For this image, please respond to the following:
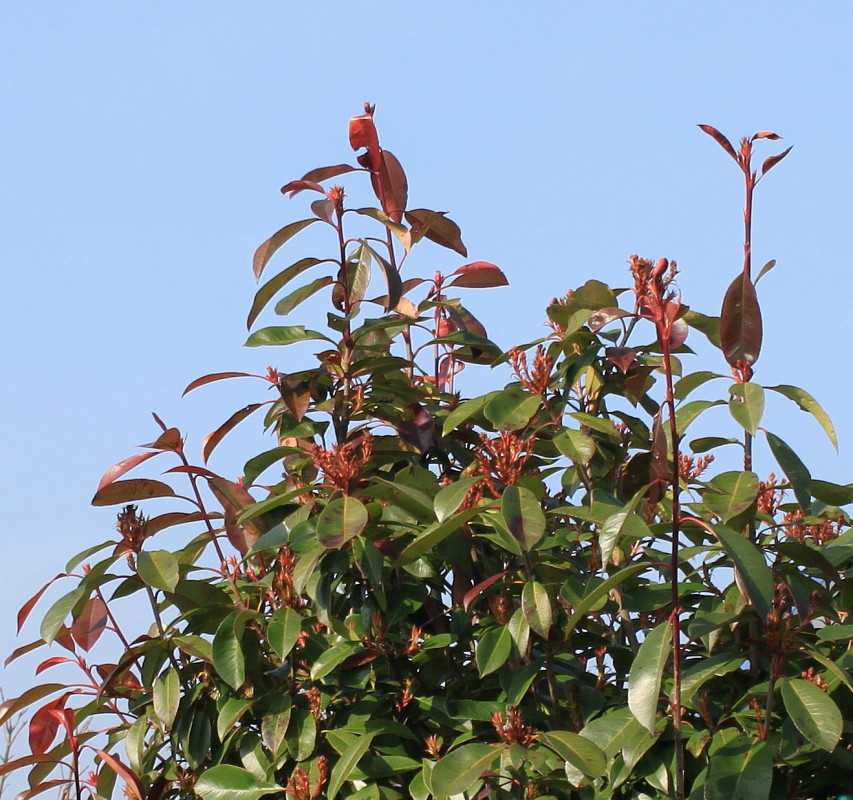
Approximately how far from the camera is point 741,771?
6.39ft

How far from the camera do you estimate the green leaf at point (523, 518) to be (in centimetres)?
201

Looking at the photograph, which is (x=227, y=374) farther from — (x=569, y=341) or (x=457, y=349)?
(x=569, y=341)

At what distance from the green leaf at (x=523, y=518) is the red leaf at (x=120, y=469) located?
0.94 m

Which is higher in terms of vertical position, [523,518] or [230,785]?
[523,518]

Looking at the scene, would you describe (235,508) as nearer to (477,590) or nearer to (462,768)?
(477,590)

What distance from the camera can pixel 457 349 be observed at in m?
2.86

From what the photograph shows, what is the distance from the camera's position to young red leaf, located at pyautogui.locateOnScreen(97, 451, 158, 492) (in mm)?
2490

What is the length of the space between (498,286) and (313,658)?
117 cm

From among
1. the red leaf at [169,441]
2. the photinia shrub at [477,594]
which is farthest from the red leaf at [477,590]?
the red leaf at [169,441]

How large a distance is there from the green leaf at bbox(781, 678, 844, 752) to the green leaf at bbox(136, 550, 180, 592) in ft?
4.03

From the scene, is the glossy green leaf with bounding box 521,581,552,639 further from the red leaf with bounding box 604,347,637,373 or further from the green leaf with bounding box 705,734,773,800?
the red leaf with bounding box 604,347,637,373

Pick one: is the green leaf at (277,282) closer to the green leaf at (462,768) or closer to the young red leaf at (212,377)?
the young red leaf at (212,377)

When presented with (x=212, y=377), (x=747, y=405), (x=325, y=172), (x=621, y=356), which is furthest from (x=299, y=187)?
(x=747, y=405)

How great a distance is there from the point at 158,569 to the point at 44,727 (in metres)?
0.62
